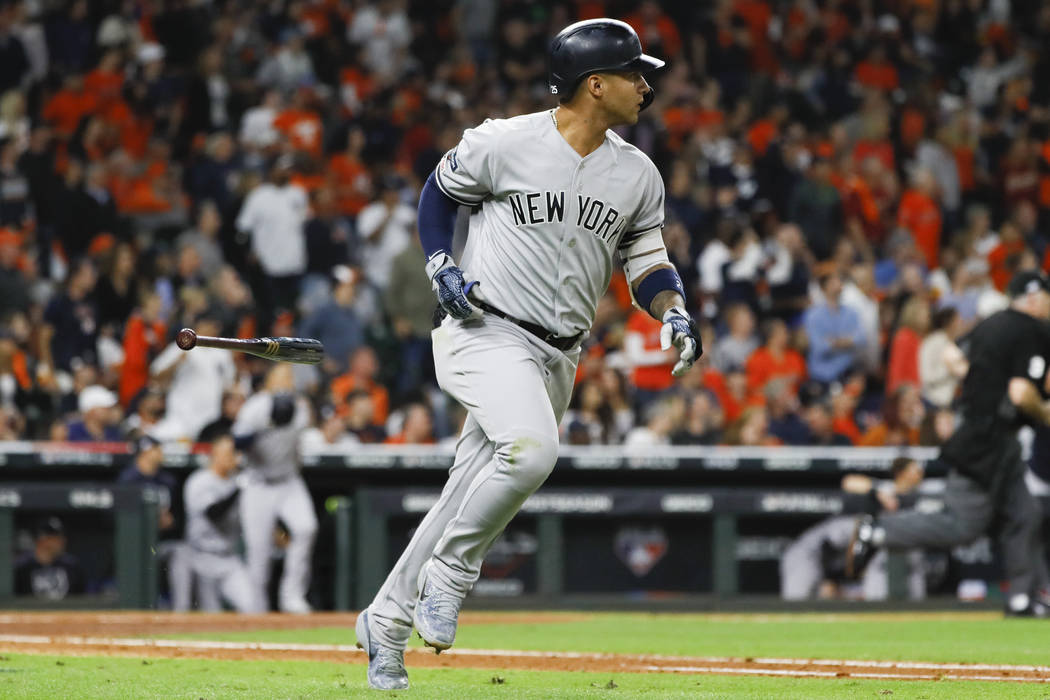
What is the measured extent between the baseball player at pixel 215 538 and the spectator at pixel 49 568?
0.77 meters

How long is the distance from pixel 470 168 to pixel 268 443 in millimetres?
6940

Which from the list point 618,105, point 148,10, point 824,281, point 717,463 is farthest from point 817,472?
point 148,10

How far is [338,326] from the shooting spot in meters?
14.1

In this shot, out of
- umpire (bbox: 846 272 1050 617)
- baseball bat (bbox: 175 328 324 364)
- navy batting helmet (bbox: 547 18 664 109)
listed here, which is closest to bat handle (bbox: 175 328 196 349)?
baseball bat (bbox: 175 328 324 364)

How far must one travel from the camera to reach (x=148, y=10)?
56.3 feet

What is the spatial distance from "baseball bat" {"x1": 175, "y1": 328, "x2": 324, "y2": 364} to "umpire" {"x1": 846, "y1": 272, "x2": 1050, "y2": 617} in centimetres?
509

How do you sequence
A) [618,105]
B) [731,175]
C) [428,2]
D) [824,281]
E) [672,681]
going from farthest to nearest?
[428,2] < [731,175] < [824,281] < [672,681] < [618,105]

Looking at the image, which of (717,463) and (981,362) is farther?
(717,463)

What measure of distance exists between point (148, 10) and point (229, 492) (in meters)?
7.06

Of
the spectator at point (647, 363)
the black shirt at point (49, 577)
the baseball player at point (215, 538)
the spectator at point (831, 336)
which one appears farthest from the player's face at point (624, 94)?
the spectator at point (831, 336)

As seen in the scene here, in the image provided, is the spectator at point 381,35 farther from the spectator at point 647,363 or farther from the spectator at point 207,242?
the spectator at point 647,363

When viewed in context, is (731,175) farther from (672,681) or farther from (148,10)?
(672,681)

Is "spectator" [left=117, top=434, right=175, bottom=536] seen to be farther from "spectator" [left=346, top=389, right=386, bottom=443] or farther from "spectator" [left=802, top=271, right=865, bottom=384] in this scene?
"spectator" [left=802, top=271, right=865, bottom=384]

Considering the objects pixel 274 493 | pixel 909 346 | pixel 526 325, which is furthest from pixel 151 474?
pixel 526 325
